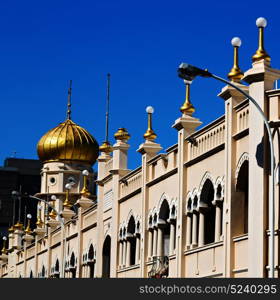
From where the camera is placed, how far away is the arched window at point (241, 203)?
2989 centimetres

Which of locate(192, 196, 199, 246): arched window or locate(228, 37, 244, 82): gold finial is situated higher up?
locate(228, 37, 244, 82): gold finial

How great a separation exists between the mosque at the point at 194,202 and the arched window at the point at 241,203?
31 millimetres

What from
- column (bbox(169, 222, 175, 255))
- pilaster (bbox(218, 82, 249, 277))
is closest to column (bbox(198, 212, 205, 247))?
pilaster (bbox(218, 82, 249, 277))

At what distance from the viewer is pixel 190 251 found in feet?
112

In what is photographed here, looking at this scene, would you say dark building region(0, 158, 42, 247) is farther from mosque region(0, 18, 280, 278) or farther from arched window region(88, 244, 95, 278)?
mosque region(0, 18, 280, 278)

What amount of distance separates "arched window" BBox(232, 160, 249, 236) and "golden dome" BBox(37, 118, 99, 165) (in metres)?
40.9

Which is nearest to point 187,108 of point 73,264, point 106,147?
point 106,147

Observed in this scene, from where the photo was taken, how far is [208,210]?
3331cm

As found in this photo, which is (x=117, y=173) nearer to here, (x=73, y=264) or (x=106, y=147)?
(x=106, y=147)

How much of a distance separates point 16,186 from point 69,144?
52.9m

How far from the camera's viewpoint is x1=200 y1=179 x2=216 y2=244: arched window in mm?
33219
